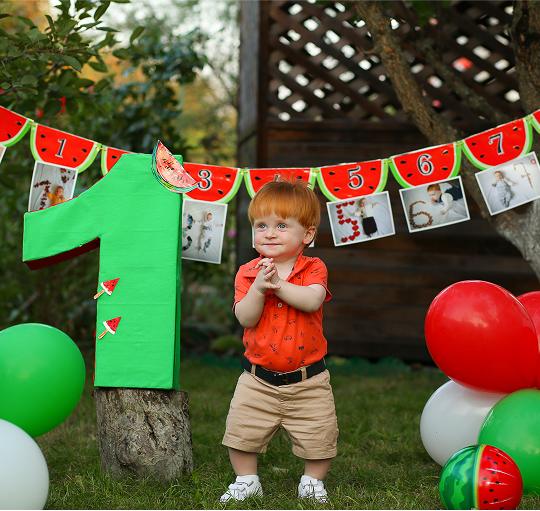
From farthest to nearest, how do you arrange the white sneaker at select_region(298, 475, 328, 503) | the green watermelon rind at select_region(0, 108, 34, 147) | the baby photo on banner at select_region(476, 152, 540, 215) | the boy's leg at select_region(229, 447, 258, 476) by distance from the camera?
the baby photo on banner at select_region(476, 152, 540, 215) → the green watermelon rind at select_region(0, 108, 34, 147) → the boy's leg at select_region(229, 447, 258, 476) → the white sneaker at select_region(298, 475, 328, 503)

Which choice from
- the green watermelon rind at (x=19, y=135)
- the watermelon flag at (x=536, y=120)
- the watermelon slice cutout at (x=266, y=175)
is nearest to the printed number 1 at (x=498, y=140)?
the watermelon flag at (x=536, y=120)

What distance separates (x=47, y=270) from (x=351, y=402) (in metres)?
2.74

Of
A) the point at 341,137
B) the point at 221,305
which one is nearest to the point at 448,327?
the point at 341,137

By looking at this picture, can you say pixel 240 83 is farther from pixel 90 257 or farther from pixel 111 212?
pixel 111 212

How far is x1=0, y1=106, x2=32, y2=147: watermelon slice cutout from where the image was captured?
2637mm

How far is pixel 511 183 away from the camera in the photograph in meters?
2.75

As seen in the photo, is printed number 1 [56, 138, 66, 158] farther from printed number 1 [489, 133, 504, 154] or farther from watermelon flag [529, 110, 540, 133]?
watermelon flag [529, 110, 540, 133]

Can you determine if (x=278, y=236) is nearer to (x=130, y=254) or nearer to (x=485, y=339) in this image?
(x=130, y=254)

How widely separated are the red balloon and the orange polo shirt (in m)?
0.51

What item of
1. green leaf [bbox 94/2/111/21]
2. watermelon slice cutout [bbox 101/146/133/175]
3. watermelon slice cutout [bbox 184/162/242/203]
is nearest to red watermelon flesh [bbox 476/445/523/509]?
watermelon slice cutout [bbox 184/162/242/203]

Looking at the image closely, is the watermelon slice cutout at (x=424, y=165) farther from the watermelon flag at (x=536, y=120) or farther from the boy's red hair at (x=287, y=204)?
the boy's red hair at (x=287, y=204)

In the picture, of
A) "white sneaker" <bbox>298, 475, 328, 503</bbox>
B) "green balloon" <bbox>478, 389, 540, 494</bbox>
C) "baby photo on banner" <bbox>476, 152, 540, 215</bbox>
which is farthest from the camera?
"baby photo on banner" <bbox>476, 152, 540, 215</bbox>

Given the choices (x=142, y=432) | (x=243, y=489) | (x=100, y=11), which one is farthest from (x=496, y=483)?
(x=100, y=11)

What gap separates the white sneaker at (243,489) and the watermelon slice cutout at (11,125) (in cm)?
180
